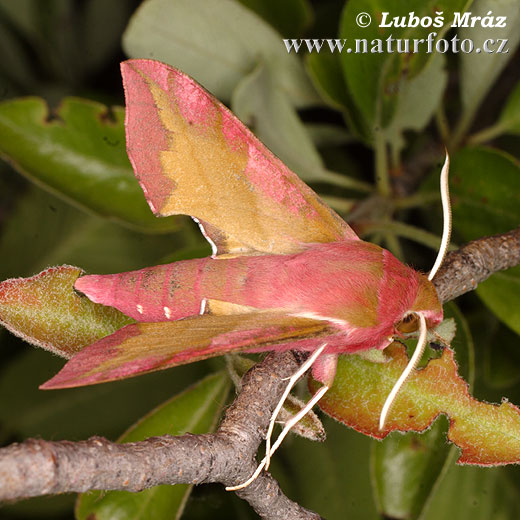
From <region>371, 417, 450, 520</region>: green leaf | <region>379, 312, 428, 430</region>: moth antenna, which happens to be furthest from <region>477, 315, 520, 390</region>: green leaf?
<region>379, 312, 428, 430</region>: moth antenna

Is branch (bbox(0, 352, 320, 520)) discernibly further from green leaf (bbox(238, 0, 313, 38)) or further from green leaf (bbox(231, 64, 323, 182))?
green leaf (bbox(238, 0, 313, 38))

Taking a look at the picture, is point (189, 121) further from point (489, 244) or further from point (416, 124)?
point (416, 124)

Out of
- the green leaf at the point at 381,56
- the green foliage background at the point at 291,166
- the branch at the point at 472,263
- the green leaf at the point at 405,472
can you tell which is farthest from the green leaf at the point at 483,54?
the green leaf at the point at 405,472

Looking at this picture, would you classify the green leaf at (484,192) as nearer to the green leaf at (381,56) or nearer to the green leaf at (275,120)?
the green leaf at (381,56)

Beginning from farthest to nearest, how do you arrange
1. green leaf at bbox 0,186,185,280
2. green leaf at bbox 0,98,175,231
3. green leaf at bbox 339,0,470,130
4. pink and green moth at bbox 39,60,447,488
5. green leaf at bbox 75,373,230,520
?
1. green leaf at bbox 0,186,185,280
2. green leaf at bbox 0,98,175,231
3. green leaf at bbox 339,0,470,130
4. green leaf at bbox 75,373,230,520
5. pink and green moth at bbox 39,60,447,488

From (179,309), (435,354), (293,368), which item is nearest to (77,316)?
(179,309)

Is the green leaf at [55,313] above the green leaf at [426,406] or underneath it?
above

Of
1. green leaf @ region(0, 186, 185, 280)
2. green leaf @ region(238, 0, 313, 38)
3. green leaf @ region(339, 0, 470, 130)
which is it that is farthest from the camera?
green leaf @ region(0, 186, 185, 280)

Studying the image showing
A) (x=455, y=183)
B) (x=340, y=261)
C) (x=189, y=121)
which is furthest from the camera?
(x=455, y=183)
